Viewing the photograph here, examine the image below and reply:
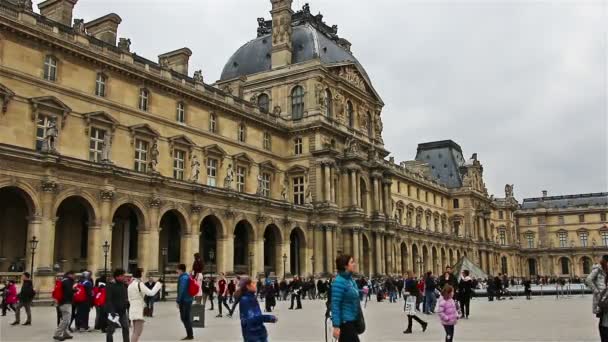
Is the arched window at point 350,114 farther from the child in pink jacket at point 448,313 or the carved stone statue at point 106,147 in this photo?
the child in pink jacket at point 448,313

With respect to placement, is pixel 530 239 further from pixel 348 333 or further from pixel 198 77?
pixel 348 333

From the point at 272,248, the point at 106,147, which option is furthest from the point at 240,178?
the point at 106,147

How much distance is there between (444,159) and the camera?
104 meters

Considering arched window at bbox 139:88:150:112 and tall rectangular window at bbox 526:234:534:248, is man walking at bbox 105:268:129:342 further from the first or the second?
tall rectangular window at bbox 526:234:534:248

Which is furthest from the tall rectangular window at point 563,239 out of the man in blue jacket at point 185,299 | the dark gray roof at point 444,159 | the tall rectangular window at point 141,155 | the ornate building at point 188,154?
the man in blue jacket at point 185,299

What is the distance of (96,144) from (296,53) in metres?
27.1

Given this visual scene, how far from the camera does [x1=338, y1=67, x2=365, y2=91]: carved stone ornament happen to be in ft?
195

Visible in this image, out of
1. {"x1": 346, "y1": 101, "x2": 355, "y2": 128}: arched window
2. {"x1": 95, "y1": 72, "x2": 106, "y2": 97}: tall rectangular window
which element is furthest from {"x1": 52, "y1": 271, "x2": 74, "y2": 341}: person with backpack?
{"x1": 346, "y1": 101, "x2": 355, "y2": 128}: arched window

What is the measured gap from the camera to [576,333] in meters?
16.4

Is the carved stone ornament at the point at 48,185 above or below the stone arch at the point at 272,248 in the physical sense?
above

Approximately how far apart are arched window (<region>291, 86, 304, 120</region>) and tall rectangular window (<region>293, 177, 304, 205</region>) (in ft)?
19.6

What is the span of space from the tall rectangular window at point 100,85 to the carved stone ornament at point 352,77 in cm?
2667

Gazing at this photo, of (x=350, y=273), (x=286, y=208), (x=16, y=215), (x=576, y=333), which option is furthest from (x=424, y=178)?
(x=350, y=273)

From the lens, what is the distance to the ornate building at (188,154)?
32.3 metres
